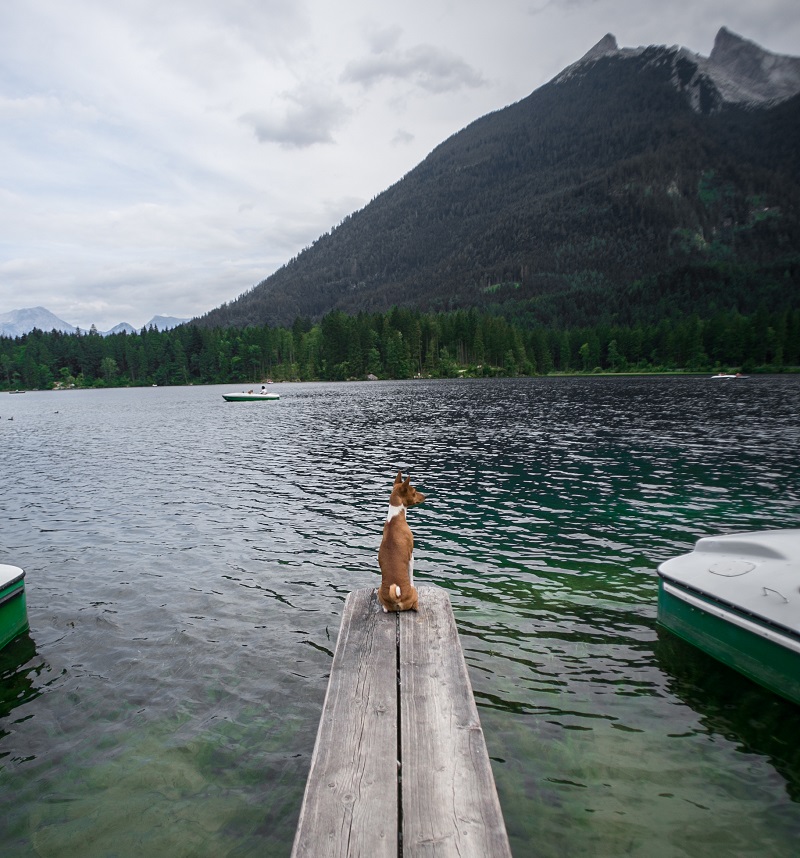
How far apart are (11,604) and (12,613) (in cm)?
23

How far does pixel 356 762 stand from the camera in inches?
194

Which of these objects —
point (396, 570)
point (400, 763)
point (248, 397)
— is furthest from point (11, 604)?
point (248, 397)

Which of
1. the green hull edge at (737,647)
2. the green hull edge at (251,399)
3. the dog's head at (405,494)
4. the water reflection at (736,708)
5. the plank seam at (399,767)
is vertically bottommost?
the green hull edge at (251,399)

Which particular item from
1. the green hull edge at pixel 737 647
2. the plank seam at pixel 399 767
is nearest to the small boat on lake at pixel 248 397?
the green hull edge at pixel 737 647

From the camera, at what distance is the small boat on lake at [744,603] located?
7.11 meters

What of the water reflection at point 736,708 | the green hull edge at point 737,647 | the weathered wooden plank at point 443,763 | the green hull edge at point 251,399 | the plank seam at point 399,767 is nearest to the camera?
the weathered wooden plank at point 443,763

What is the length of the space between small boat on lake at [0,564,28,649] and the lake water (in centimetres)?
42

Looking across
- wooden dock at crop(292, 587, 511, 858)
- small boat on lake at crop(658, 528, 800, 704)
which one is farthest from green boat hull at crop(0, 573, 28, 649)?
small boat on lake at crop(658, 528, 800, 704)

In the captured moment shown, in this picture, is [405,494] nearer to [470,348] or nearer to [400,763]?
[400,763]

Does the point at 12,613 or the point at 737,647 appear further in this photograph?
the point at 12,613

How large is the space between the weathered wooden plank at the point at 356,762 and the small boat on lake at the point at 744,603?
4880 mm

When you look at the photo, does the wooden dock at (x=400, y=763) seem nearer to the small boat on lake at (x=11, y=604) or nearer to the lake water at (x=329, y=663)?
the lake water at (x=329, y=663)

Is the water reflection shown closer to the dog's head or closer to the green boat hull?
the dog's head

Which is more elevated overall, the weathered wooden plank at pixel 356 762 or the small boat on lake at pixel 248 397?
the weathered wooden plank at pixel 356 762
